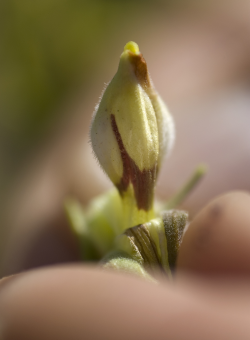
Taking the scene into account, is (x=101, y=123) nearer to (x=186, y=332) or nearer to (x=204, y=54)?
(x=186, y=332)

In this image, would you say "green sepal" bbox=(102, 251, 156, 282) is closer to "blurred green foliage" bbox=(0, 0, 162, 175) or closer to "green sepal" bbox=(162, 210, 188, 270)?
"green sepal" bbox=(162, 210, 188, 270)

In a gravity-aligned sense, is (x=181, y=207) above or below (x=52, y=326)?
above

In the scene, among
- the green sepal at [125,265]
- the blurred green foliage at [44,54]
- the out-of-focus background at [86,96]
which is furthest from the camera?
the blurred green foliage at [44,54]

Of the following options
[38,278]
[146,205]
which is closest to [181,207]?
[146,205]

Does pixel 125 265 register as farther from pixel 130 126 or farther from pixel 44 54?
pixel 44 54

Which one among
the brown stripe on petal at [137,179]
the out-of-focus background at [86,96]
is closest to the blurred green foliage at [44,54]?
the out-of-focus background at [86,96]

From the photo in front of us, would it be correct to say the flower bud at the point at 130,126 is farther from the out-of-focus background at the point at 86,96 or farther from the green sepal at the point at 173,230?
the out-of-focus background at the point at 86,96

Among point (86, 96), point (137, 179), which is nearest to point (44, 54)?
point (86, 96)

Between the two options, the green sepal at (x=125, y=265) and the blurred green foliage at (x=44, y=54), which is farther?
the blurred green foliage at (x=44, y=54)
